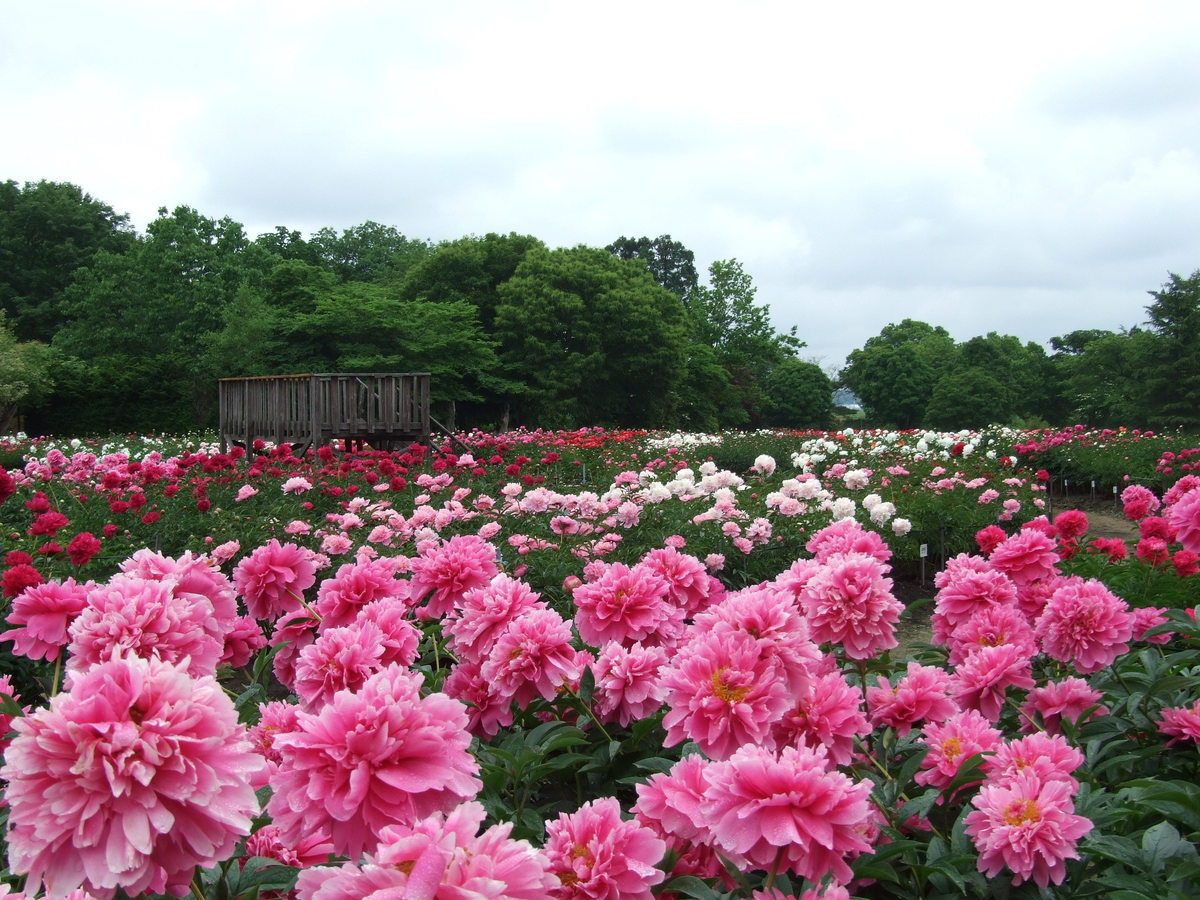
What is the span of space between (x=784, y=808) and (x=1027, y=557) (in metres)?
1.42

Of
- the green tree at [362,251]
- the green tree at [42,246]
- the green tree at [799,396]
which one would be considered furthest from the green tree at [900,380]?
the green tree at [42,246]

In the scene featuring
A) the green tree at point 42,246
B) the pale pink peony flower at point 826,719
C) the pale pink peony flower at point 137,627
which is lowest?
the pale pink peony flower at point 826,719

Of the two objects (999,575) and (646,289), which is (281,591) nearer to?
(999,575)

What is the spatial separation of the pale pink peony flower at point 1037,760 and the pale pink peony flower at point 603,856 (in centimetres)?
59

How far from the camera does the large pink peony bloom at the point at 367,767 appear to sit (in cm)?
101

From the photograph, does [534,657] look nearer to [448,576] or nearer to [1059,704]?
[448,576]

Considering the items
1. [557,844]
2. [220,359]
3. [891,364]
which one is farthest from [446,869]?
[891,364]

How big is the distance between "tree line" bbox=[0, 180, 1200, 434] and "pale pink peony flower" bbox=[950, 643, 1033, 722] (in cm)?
2500

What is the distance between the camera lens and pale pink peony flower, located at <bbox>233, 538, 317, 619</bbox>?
2072 millimetres

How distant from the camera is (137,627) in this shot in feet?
4.84

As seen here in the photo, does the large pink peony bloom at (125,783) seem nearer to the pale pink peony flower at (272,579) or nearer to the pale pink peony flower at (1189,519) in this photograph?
the pale pink peony flower at (272,579)

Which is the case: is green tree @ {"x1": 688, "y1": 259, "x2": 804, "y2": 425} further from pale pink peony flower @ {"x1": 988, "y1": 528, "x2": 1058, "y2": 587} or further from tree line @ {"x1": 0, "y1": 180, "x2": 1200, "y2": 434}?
pale pink peony flower @ {"x1": 988, "y1": 528, "x2": 1058, "y2": 587}

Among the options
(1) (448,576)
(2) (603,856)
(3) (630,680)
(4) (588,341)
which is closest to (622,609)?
(3) (630,680)

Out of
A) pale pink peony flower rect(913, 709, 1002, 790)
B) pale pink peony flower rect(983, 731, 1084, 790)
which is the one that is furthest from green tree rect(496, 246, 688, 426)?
pale pink peony flower rect(983, 731, 1084, 790)
